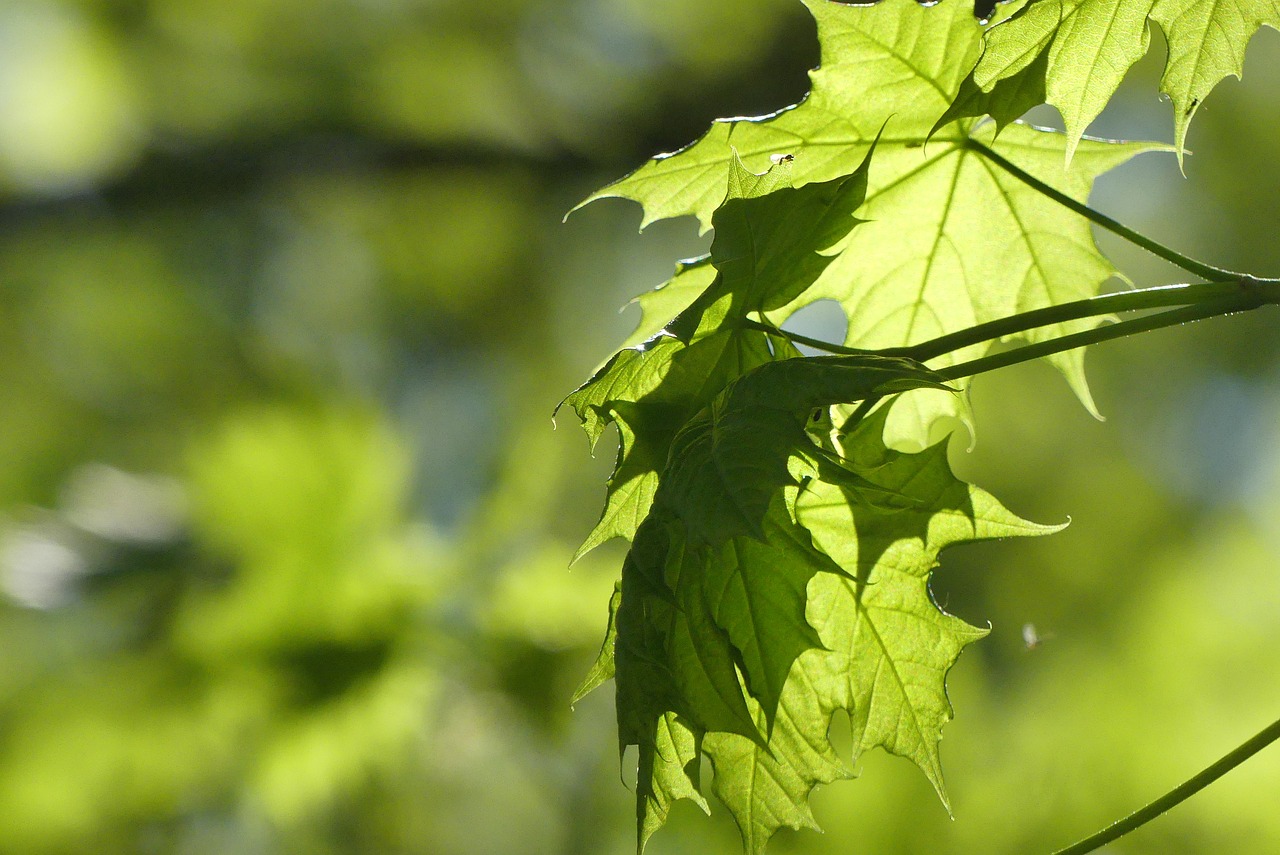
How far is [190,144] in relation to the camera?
4.12 metres

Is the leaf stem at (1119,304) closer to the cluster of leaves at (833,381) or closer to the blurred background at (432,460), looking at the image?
the cluster of leaves at (833,381)

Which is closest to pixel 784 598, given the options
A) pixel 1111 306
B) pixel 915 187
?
pixel 1111 306

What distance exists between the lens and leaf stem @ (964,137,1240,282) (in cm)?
57

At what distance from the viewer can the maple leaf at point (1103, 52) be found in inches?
24.4

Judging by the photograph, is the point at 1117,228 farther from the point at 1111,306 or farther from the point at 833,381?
the point at 833,381

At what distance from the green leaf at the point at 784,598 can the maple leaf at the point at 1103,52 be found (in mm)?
211

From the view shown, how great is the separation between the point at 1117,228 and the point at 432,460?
15.3 feet

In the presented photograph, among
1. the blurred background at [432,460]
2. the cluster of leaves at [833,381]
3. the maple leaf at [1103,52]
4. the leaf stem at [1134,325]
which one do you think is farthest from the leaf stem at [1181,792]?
the blurred background at [432,460]

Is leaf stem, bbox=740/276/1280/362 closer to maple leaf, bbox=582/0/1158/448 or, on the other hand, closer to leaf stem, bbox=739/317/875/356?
leaf stem, bbox=739/317/875/356

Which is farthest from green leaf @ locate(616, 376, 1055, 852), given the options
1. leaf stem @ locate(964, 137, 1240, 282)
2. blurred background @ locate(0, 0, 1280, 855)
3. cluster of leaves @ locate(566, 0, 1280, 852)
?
blurred background @ locate(0, 0, 1280, 855)

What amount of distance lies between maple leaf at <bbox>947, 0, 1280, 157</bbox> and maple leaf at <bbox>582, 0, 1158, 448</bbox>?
102 mm

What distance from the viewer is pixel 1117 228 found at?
65cm

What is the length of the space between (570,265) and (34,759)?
2.84m

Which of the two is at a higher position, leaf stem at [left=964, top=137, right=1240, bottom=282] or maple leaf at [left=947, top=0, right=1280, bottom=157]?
maple leaf at [left=947, top=0, right=1280, bottom=157]
